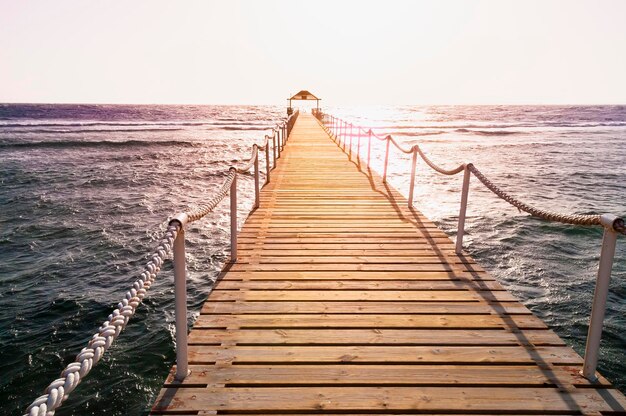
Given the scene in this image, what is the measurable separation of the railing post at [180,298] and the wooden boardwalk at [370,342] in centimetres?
11

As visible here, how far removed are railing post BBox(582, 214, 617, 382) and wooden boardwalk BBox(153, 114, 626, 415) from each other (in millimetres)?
118

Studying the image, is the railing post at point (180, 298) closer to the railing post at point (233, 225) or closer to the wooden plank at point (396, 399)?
the wooden plank at point (396, 399)

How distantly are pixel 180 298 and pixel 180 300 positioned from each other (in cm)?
1

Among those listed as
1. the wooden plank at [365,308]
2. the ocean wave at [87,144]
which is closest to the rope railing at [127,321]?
the wooden plank at [365,308]

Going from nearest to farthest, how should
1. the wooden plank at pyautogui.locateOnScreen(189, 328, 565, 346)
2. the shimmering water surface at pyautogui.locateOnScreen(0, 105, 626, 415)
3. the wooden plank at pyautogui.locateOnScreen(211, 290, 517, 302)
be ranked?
the wooden plank at pyautogui.locateOnScreen(189, 328, 565, 346) < the wooden plank at pyautogui.locateOnScreen(211, 290, 517, 302) < the shimmering water surface at pyautogui.locateOnScreen(0, 105, 626, 415)

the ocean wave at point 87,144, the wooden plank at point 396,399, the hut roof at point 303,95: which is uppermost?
the hut roof at point 303,95

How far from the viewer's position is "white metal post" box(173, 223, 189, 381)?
2.67 meters

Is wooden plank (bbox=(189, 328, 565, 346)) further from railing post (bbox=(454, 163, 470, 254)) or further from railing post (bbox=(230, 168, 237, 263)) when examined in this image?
railing post (bbox=(454, 163, 470, 254))

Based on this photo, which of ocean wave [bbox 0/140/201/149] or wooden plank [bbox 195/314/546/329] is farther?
Result: ocean wave [bbox 0/140/201/149]

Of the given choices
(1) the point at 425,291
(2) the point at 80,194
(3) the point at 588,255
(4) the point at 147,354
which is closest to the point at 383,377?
(1) the point at 425,291

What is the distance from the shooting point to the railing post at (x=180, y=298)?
8.77ft

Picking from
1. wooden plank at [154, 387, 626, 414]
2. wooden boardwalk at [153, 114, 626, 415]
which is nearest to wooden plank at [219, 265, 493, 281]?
wooden boardwalk at [153, 114, 626, 415]

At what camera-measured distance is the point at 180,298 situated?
8.95ft

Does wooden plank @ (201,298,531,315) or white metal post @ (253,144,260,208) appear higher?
white metal post @ (253,144,260,208)
